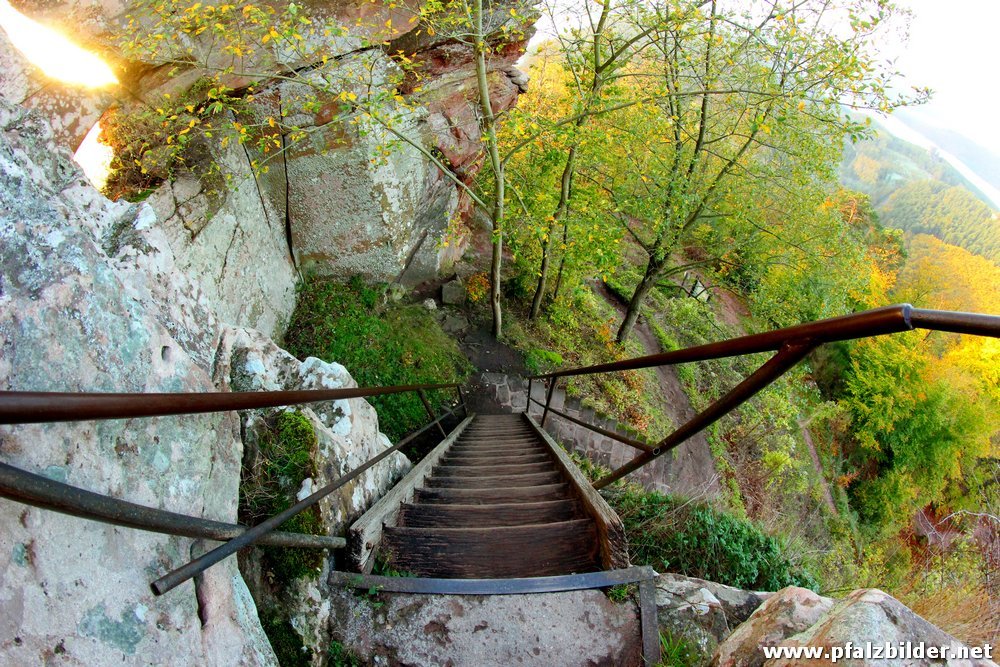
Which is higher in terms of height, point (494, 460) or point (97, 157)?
point (97, 157)

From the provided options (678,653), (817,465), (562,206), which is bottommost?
(817,465)

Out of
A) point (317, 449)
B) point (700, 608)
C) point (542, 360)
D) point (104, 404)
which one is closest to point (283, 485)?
point (317, 449)

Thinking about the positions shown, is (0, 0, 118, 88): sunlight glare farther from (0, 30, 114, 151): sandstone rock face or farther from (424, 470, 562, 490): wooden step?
(424, 470, 562, 490): wooden step

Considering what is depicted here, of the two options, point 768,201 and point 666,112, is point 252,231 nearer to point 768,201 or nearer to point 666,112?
point 666,112

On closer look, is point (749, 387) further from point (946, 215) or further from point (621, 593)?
point (946, 215)

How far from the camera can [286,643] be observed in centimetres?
222

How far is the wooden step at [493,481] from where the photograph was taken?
410cm

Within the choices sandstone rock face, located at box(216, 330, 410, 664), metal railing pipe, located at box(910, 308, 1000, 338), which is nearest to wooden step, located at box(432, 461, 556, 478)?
sandstone rock face, located at box(216, 330, 410, 664)

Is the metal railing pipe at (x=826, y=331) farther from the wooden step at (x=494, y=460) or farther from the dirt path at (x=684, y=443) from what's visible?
the dirt path at (x=684, y=443)

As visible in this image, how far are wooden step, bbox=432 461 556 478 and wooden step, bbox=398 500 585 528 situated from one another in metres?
1.07

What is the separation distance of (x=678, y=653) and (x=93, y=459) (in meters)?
2.43

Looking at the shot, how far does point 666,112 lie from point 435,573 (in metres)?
8.05

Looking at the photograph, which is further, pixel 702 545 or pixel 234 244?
pixel 234 244

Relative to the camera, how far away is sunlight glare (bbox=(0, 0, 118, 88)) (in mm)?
4891
